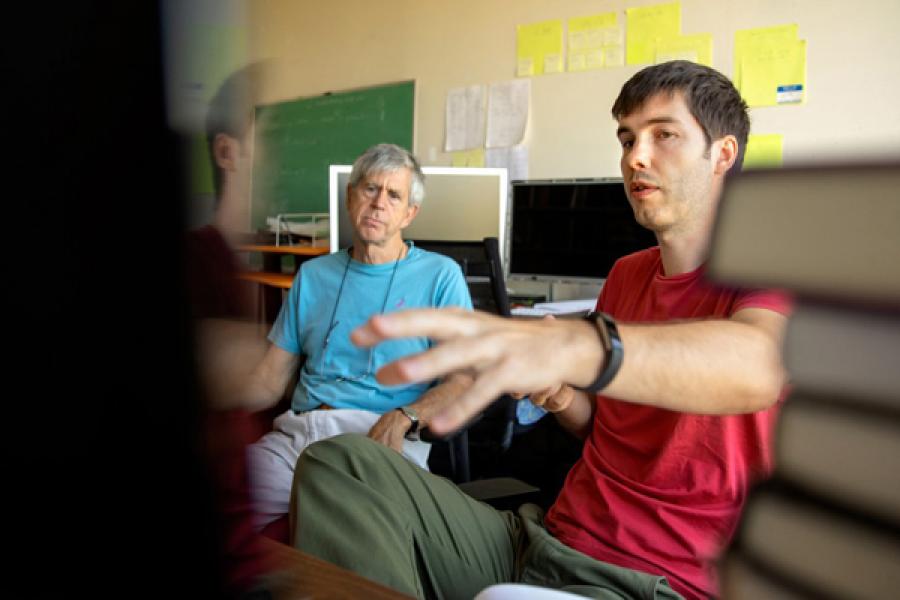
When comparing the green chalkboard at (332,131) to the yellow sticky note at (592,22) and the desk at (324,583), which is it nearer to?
the yellow sticky note at (592,22)

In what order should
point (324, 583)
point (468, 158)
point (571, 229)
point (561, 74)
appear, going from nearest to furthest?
point (324, 583)
point (571, 229)
point (561, 74)
point (468, 158)

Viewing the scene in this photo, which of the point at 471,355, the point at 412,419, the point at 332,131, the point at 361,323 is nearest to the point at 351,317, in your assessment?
the point at 361,323

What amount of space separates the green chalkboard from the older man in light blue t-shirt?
1950 mm

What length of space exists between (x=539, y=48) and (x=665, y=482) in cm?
277

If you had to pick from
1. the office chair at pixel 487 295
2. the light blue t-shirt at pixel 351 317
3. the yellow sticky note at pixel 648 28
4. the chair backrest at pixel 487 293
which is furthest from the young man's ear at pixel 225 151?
the yellow sticky note at pixel 648 28

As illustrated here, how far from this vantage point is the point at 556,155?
3.28 meters

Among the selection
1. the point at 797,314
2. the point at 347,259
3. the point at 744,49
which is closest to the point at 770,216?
the point at 797,314

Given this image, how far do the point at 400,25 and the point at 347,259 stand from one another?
2436 mm

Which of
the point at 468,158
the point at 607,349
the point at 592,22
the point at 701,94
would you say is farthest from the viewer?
the point at 468,158

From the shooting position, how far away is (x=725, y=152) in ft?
3.61

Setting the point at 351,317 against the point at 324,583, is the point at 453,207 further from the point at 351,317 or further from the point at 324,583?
the point at 324,583

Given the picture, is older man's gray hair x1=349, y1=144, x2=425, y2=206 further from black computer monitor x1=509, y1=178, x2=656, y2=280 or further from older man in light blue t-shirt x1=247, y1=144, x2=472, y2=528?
black computer monitor x1=509, y1=178, x2=656, y2=280

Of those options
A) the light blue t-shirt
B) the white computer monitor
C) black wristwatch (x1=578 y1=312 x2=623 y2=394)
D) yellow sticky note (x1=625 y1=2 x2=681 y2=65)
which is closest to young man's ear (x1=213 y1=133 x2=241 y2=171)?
black wristwatch (x1=578 y1=312 x2=623 y2=394)

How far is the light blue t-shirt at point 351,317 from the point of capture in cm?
166
